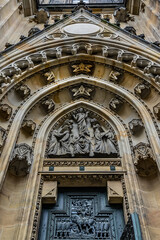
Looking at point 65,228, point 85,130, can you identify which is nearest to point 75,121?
point 85,130

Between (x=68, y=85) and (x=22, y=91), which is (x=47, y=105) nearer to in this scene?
(x=22, y=91)

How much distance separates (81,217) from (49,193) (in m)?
0.83

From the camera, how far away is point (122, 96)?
7078 millimetres

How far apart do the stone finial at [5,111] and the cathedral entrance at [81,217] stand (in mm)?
2189

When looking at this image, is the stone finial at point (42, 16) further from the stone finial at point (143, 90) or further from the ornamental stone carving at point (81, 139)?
the stone finial at point (143, 90)

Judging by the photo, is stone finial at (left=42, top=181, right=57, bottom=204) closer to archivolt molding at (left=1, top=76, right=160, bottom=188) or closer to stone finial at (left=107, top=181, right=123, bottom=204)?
archivolt molding at (left=1, top=76, right=160, bottom=188)

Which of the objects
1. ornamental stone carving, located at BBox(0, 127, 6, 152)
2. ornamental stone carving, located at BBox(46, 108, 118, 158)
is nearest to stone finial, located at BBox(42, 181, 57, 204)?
ornamental stone carving, located at BBox(46, 108, 118, 158)

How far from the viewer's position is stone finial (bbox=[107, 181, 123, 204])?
16.9 feet

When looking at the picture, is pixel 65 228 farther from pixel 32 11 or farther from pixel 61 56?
pixel 32 11

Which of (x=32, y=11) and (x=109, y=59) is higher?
(x=32, y=11)

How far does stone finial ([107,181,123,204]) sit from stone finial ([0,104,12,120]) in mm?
2900

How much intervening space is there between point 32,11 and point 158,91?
9.61 metres

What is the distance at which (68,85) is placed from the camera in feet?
25.7

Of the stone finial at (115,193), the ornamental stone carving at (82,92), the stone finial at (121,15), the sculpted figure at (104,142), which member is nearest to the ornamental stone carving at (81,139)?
the sculpted figure at (104,142)
